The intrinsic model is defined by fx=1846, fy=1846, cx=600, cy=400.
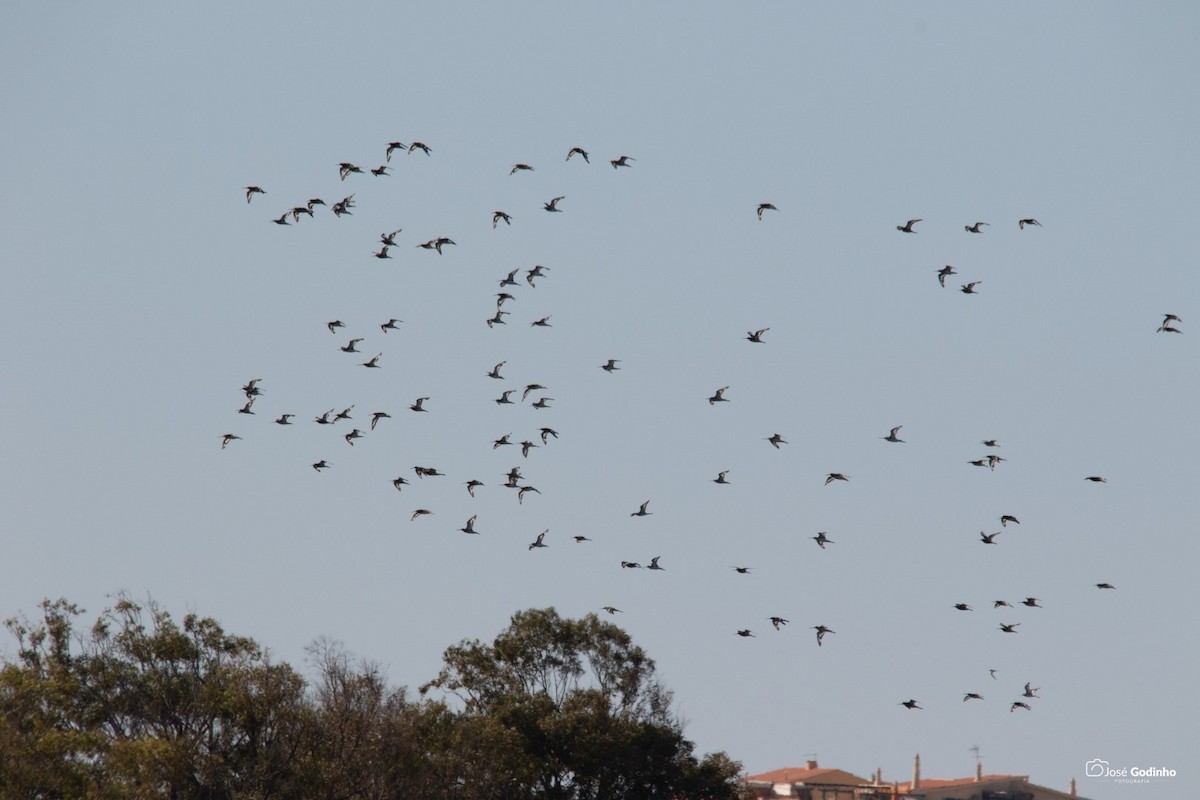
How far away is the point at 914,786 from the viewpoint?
137250 millimetres

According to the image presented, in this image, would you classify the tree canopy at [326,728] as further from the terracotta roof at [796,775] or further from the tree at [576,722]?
the terracotta roof at [796,775]

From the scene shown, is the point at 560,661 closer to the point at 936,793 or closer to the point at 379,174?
the point at 379,174

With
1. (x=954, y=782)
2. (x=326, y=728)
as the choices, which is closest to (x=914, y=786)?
(x=954, y=782)

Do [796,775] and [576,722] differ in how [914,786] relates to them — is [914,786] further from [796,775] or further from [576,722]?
[576,722]

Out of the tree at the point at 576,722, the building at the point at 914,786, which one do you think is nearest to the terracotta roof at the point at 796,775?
the building at the point at 914,786

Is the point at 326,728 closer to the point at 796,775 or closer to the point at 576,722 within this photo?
the point at 576,722

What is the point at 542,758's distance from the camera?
8025 centimetres

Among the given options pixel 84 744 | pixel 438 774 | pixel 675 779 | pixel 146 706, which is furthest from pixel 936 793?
pixel 84 744

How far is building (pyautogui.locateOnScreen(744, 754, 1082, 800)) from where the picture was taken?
129 metres

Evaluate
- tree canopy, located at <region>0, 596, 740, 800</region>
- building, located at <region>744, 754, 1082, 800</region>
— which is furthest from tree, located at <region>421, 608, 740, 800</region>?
building, located at <region>744, 754, 1082, 800</region>

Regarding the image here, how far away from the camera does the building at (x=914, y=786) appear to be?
12862 centimetres

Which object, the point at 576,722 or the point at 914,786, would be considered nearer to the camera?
the point at 576,722

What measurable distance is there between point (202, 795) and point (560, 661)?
91.2ft

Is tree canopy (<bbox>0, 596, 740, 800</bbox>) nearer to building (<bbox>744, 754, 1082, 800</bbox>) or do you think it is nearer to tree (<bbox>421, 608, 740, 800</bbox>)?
tree (<bbox>421, 608, 740, 800</bbox>)
